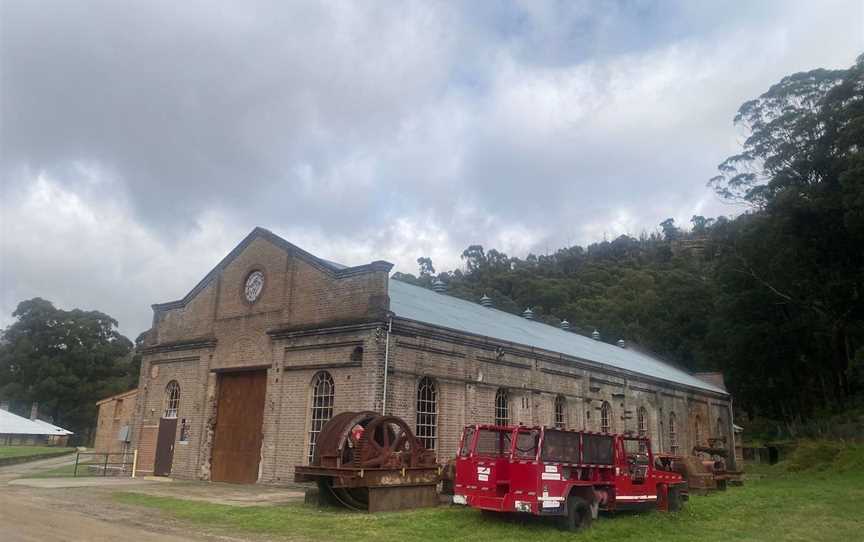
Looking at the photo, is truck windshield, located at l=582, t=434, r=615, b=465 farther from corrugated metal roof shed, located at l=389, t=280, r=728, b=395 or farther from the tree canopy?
the tree canopy

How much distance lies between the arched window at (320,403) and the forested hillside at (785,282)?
877 inches

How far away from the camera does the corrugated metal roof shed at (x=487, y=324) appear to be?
865 inches

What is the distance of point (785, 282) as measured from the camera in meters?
39.3

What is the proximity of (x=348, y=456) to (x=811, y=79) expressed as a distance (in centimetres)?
3351

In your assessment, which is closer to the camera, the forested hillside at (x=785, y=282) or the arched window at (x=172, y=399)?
the arched window at (x=172, y=399)

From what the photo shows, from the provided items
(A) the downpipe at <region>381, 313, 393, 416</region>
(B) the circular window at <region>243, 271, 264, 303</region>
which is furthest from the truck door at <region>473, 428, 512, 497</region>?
(B) the circular window at <region>243, 271, 264, 303</region>

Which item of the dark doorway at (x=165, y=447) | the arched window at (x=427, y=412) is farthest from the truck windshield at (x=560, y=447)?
the dark doorway at (x=165, y=447)

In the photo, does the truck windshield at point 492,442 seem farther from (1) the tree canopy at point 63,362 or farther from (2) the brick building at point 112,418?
(1) the tree canopy at point 63,362

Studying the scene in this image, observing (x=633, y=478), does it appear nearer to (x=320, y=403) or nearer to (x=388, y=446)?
(x=388, y=446)

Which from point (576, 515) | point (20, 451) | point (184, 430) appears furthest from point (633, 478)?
point (20, 451)

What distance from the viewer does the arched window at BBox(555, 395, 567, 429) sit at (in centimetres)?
2580

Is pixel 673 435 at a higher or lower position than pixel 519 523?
higher

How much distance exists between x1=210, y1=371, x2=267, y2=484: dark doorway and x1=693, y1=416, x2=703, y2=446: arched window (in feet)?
83.5

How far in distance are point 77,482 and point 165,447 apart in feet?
11.3
